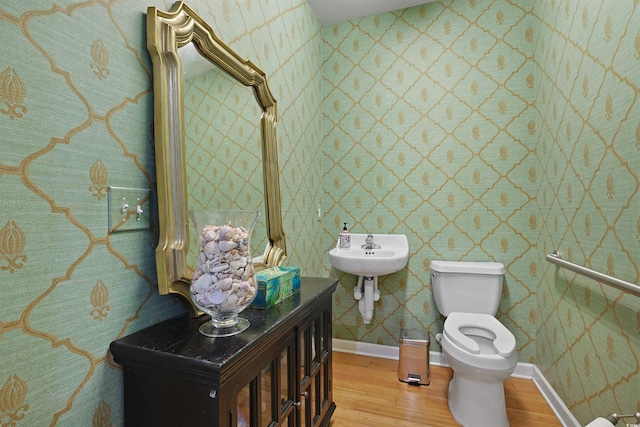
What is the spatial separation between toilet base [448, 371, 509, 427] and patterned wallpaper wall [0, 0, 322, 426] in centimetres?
158

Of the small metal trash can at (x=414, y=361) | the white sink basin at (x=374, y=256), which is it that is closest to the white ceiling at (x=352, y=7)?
the white sink basin at (x=374, y=256)

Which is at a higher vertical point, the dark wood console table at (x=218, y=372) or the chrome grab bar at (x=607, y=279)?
the chrome grab bar at (x=607, y=279)

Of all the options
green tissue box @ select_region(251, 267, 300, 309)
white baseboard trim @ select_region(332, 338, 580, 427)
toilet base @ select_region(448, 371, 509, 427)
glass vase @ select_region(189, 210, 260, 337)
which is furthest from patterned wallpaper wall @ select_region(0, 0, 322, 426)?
white baseboard trim @ select_region(332, 338, 580, 427)

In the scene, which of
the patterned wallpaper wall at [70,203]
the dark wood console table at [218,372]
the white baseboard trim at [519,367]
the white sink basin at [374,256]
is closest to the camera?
the patterned wallpaper wall at [70,203]

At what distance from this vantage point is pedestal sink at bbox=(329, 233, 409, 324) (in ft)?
6.34

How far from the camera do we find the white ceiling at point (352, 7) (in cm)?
224

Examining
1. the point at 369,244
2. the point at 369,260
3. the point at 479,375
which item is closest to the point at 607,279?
the point at 479,375

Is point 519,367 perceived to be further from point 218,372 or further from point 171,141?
point 171,141

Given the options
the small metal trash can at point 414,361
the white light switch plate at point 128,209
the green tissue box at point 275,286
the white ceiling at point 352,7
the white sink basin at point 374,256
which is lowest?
the small metal trash can at point 414,361

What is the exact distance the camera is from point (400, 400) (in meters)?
1.87

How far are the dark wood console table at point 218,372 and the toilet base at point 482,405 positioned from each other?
3.23 feet

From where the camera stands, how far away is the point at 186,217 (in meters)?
0.97

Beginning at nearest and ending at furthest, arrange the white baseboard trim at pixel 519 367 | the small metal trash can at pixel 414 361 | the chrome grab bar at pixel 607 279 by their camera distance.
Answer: the chrome grab bar at pixel 607 279 → the white baseboard trim at pixel 519 367 → the small metal trash can at pixel 414 361

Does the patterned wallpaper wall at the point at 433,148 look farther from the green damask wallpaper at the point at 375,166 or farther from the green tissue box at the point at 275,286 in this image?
the green tissue box at the point at 275,286
